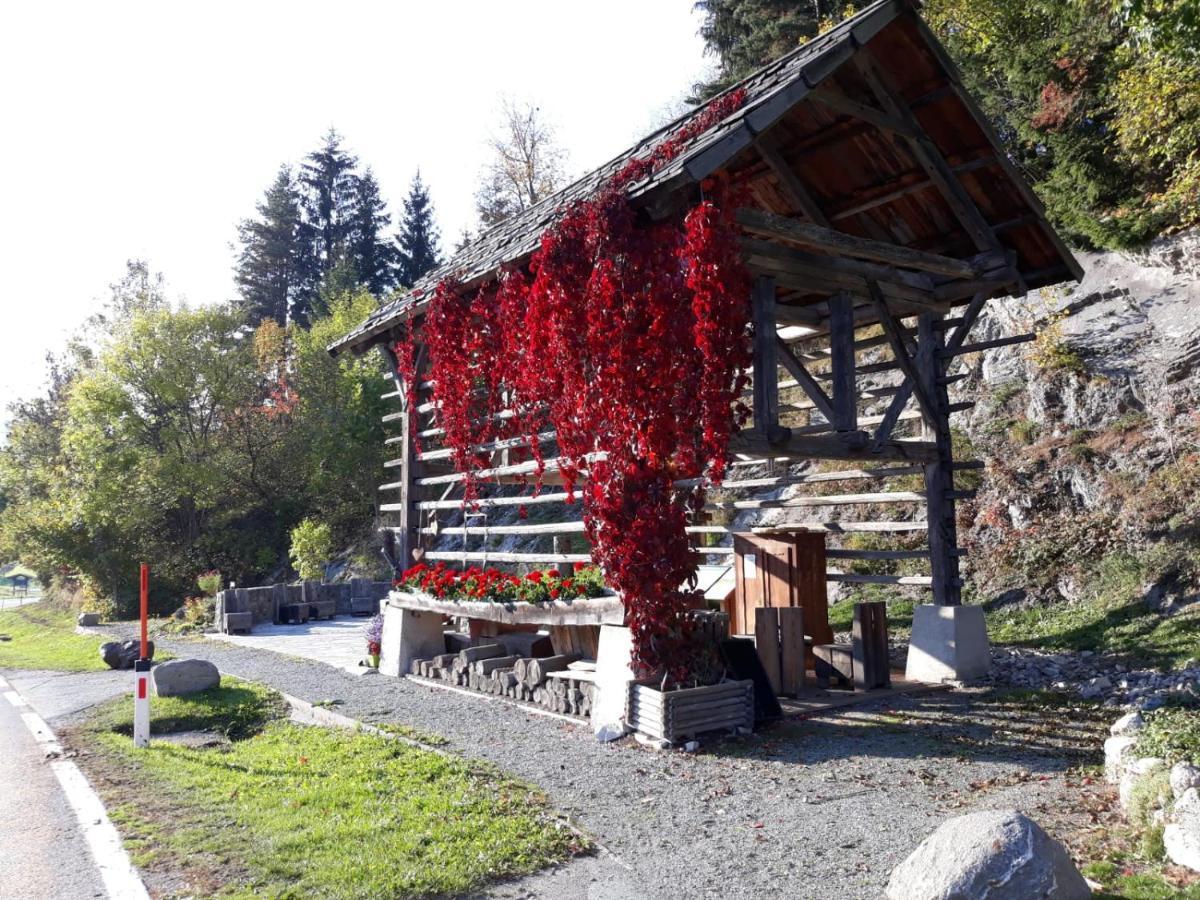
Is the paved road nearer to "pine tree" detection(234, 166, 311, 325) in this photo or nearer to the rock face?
the rock face

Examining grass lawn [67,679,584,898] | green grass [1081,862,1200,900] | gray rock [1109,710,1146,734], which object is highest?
gray rock [1109,710,1146,734]

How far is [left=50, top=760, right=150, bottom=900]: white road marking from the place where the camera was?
16.2 feet

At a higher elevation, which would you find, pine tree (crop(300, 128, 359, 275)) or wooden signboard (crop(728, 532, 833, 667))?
pine tree (crop(300, 128, 359, 275))

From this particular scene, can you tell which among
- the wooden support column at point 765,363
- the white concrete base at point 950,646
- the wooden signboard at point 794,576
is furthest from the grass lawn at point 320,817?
the white concrete base at point 950,646

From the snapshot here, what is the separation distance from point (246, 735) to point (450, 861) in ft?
16.7

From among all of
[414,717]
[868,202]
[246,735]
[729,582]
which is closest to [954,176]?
[868,202]

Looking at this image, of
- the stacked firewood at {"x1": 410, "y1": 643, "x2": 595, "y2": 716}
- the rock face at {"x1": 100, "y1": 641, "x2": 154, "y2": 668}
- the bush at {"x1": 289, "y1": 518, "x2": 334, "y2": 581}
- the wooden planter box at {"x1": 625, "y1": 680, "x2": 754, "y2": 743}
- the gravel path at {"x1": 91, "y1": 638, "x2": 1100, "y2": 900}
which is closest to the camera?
the gravel path at {"x1": 91, "y1": 638, "x2": 1100, "y2": 900}

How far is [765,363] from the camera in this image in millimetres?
8930

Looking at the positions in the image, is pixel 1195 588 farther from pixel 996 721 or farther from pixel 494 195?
pixel 494 195

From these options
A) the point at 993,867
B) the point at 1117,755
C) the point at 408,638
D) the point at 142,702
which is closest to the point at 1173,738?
the point at 1117,755

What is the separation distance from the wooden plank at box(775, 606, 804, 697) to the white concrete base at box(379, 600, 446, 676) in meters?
5.00

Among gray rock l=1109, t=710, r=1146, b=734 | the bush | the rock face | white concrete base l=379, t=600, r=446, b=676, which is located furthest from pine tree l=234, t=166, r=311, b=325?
gray rock l=1109, t=710, r=1146, b=734

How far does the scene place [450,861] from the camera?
4973mm

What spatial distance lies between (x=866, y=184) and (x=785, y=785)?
6.97 metres
